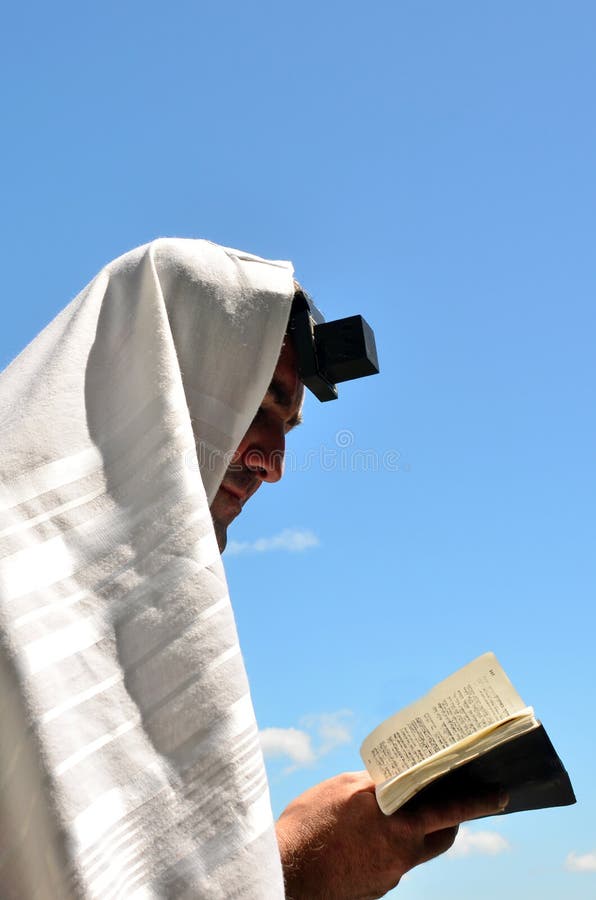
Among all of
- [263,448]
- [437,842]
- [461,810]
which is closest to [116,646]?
[263,448]

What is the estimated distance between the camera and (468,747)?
2297mm

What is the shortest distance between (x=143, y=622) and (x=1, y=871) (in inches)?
15.9

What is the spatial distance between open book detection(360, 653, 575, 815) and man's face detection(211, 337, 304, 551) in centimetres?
74

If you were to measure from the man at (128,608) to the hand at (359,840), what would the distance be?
44.1 inches

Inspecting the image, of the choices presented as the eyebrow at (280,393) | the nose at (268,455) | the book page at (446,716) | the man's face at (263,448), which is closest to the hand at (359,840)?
the book page at (446,716)

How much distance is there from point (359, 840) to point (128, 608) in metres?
1.34

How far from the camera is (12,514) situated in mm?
1518

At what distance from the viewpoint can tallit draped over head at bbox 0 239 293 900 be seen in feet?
4.27

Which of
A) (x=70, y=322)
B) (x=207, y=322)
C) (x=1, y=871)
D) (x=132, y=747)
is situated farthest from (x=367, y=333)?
(x=1, y=871)

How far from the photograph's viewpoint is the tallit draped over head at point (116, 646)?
1.30 meters

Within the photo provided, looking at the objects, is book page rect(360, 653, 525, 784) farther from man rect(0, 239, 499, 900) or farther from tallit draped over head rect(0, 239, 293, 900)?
tallit draped over head rect(0, 239, 293, 900)

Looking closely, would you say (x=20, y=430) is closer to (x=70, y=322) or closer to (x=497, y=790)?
(x=70, y=322)

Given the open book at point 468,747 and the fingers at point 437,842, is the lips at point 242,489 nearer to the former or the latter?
the open book at point 468,747

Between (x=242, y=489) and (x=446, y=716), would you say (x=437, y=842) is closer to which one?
(x=446, y=716)
